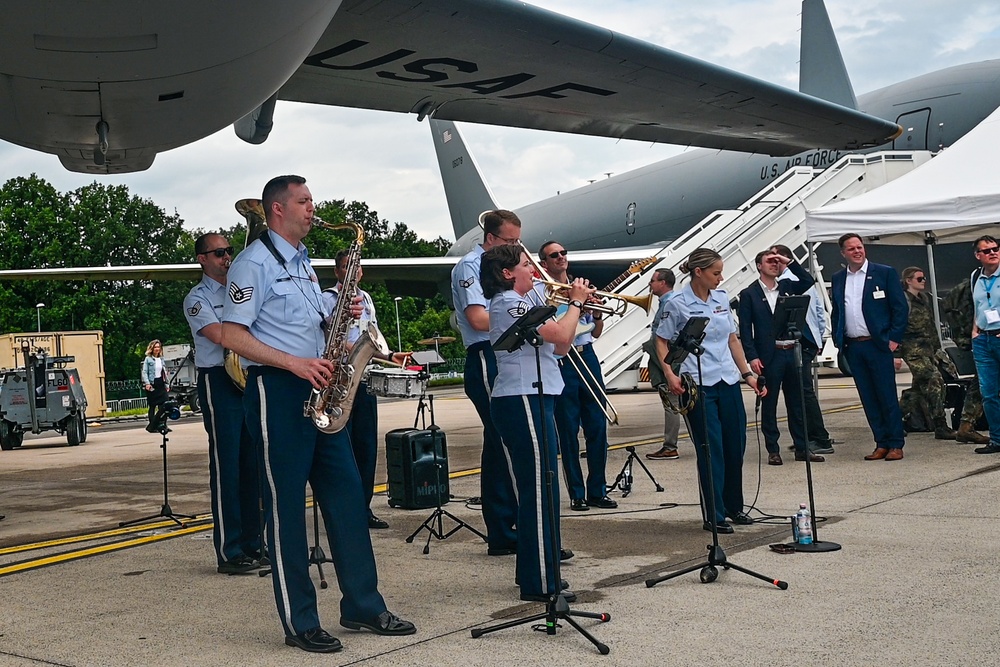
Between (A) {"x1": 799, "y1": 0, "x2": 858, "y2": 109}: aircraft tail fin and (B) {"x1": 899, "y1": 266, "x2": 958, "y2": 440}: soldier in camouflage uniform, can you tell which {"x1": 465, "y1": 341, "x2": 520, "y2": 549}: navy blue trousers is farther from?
Result: (A) {"x1": 799, "y1": 0, "x2": 858, "y2": 109}: aircraft tail fin

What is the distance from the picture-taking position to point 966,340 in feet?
31.9

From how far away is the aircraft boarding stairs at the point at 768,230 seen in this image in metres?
16.0

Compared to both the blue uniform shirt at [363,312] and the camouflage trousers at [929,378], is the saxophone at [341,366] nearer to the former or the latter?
the blue uniform shirt at [363,312]

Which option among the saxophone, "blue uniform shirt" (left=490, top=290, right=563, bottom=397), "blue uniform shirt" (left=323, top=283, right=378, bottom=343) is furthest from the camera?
"blue uniform shirt" (left=323, top=283, right=378, bottom=343)

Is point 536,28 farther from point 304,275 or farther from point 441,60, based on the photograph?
point 304,275

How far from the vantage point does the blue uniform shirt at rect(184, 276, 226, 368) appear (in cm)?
569

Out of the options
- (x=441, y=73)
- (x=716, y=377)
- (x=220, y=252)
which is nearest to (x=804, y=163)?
(x=441, y=73)

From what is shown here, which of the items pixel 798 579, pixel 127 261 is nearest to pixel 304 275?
pixel 798 579

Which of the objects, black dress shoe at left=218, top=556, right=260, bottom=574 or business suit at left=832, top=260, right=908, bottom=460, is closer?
black dress shoe at left=218, top=556, right=260, bottom=574

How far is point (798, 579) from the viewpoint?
460 centimetres

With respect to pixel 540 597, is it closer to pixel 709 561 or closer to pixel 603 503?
pixel 709 561

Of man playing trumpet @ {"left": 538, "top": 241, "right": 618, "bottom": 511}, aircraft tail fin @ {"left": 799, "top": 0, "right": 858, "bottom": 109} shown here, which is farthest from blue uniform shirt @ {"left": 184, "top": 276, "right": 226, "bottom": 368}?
aircraft tail fin @ {"left": 799, "top": 0, "right": 858, "bottom": 109}

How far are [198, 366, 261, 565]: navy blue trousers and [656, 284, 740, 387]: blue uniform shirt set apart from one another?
2.76 meters

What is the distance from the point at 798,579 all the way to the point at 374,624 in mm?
1982
